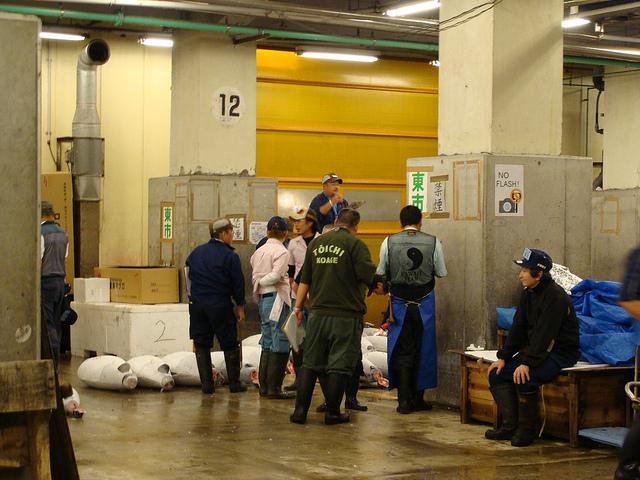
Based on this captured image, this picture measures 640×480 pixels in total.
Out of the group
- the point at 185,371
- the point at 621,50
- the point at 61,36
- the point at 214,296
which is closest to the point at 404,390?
the point at 214,296

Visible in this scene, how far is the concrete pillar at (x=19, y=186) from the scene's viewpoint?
4777mm

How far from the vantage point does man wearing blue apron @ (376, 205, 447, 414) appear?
32.6 ft

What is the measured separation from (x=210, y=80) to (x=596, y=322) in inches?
272

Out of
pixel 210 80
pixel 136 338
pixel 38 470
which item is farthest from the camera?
pixel 210 80

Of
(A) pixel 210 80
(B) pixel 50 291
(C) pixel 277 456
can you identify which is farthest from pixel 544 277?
(A) pixel 210 80

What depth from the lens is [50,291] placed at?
1220 centimetres

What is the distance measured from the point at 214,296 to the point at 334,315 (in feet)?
6.90

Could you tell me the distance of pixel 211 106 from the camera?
46.3 ft

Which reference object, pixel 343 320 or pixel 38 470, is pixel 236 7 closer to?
pixel 343 320

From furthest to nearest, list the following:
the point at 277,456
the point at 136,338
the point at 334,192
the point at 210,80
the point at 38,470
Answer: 1. the point at 210,80
2. the point at 136,338
3. the point at 334,192
4. the point at 277,456
5. the point at 38,470

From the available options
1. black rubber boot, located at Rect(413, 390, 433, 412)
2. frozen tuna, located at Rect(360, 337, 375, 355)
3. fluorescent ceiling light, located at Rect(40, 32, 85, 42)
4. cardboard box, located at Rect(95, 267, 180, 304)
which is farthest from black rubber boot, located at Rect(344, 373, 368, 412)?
fluorescent ceiling light, located at Rect(40, 32, 85, 42)

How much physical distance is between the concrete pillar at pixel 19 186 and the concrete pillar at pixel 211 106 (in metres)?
9.21

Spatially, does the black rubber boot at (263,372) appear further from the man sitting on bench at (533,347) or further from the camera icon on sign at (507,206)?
the man sitting on bench at (533,347)

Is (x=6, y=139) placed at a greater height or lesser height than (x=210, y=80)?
lesser
